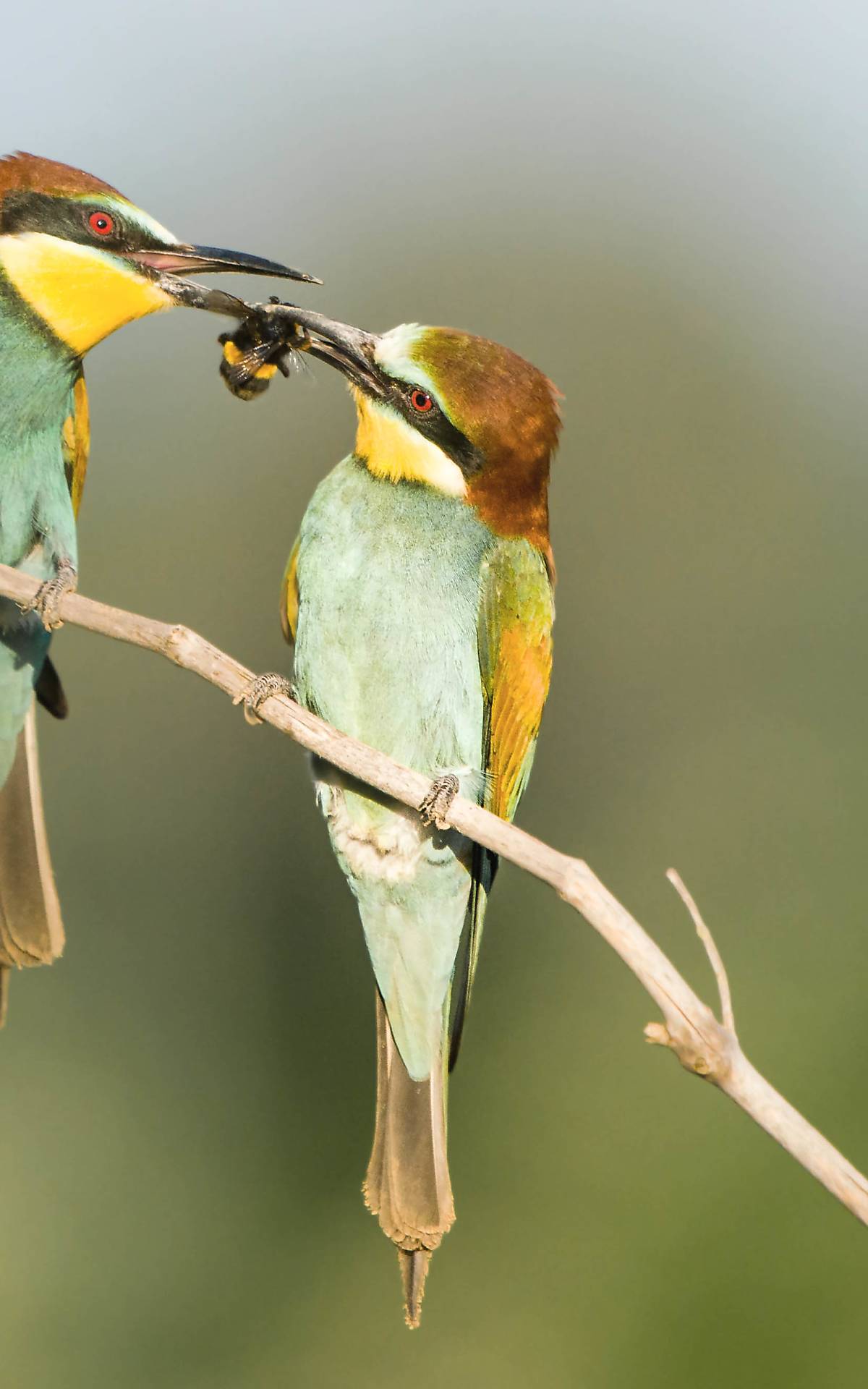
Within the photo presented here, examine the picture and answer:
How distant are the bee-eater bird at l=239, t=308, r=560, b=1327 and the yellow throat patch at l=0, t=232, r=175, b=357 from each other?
0.29 m

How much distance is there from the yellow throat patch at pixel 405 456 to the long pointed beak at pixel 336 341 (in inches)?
1.4

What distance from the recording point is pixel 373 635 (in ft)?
7.10

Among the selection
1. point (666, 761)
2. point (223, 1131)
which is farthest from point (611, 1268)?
point (666, 761)

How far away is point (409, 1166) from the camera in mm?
2123

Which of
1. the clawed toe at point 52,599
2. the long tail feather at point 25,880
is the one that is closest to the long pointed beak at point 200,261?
the clawed toe at point 52,599

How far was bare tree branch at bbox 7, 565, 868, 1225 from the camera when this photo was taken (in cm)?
148

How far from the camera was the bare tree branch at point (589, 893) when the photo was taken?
1477 mm

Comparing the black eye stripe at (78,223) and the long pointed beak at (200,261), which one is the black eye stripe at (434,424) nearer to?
the long pointed beak at (200,261)

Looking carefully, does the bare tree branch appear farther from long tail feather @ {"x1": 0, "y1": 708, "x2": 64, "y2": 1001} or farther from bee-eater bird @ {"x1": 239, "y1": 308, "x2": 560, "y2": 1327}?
long tail feather @ {"x1": 0, "y1": 708, "x2": 64, "y2": 1001}

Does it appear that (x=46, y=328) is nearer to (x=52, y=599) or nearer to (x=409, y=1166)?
(x=52, y=599)

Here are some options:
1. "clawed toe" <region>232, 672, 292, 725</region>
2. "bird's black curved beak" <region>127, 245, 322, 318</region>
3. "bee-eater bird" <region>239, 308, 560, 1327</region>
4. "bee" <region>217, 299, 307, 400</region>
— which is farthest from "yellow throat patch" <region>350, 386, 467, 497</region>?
"clawed toe" <region>232, 672, 292, 725</region>

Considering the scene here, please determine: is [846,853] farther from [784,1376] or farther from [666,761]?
[784,1376]

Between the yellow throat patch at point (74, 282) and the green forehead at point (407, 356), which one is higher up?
the yellow throat patch at point (74, 282)

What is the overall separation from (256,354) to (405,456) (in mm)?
333
